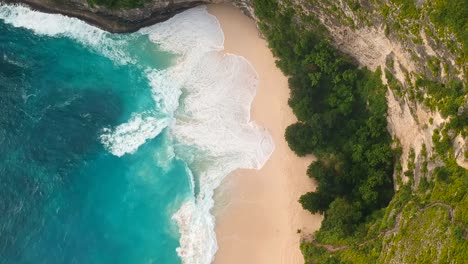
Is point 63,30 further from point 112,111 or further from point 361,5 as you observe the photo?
point 361,5

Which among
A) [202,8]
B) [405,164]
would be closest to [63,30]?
[202,8]

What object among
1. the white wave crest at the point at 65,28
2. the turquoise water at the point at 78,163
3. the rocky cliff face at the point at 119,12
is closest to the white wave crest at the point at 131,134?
the turquoise water at the point at 78,163

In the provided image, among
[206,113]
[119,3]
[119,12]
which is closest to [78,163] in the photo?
[206,113]

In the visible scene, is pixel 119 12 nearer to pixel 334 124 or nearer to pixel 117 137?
pixel 117 137

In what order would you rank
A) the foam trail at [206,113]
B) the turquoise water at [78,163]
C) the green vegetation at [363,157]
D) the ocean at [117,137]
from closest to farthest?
the green vegetation at [363,157]
the turquoise water at [78,163]
the ocean at [117,137]
the foam trail at [206,113]

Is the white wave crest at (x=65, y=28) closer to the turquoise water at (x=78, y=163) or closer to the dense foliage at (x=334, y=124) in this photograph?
the turquoise water at (x=78, y=163)

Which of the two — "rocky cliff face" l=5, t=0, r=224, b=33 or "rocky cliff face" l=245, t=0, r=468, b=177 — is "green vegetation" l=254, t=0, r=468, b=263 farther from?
"rocky cliff face" l=5, t=0, r=224, b=33

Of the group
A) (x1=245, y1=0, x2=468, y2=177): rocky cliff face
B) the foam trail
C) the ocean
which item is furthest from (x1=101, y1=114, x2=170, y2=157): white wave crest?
(x1=245, y1=0, x2=468, y2=177): rocky cliff face
